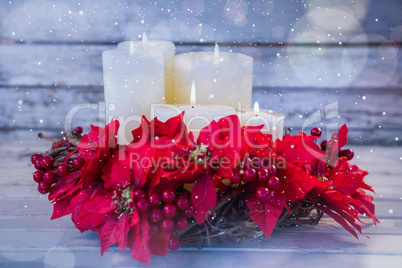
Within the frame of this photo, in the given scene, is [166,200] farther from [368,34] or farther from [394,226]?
[368,34]

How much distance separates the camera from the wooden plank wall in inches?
36.7

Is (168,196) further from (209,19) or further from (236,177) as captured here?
(209,19)

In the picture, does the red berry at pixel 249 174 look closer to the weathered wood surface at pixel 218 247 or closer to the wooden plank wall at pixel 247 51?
the weathered wood surface at pixel 218 247

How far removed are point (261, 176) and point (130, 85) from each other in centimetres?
24

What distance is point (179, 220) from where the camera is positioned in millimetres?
452

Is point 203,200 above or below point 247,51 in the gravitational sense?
below

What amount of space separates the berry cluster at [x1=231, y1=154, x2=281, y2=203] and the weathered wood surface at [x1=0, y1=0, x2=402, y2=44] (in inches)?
21.1

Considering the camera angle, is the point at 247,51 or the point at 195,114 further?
the point at 247,51

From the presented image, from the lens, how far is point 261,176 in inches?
18.0

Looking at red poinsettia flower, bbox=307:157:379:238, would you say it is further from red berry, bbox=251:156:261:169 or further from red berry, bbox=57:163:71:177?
red berry, bbox=57:163:71:177

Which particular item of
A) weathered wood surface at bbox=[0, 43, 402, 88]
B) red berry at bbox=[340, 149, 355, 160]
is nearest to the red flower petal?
red berry at bbox=[340, 149, 355, 160]

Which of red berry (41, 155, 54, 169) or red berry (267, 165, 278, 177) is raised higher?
red berry (267, 165, 278, 177)

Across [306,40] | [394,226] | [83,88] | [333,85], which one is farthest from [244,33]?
[394,226]

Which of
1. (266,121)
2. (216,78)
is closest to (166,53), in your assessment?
(216,78)
